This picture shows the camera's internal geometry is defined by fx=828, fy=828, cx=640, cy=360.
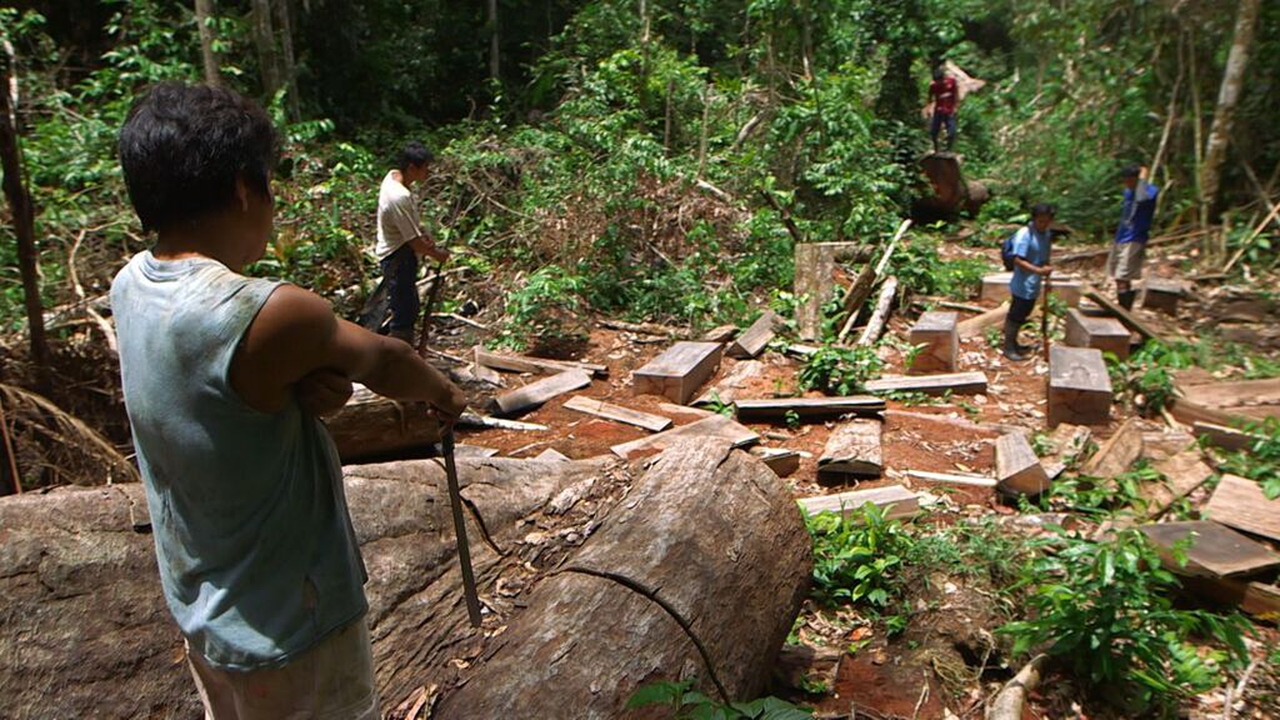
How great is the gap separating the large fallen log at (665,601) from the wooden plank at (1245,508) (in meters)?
2.48

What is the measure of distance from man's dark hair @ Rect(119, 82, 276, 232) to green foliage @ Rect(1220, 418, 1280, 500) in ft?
17.7

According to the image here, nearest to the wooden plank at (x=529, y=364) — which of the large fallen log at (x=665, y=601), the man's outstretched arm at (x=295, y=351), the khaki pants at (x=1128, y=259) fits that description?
the large fallen log at (x=665, y=601)

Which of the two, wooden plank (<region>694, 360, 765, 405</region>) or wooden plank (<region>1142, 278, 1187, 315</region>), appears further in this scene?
wooden plank (<region>1142, 278, 1187, 315</region>)

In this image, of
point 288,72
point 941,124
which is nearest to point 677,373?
point 288,72

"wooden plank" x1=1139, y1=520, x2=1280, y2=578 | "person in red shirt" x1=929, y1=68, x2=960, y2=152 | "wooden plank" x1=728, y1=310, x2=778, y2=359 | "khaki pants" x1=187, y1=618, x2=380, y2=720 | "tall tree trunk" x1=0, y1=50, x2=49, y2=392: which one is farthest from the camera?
"person in red shirt" x1=929, y1=68, x2=960, y2=152

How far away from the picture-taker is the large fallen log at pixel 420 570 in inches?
95.3

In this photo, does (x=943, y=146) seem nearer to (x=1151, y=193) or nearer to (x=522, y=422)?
(x=1151, y=193)

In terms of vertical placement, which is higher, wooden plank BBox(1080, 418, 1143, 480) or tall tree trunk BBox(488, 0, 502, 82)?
tall tree trunk BBox(488, 0, 502, 82)

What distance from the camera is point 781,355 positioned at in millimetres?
7754

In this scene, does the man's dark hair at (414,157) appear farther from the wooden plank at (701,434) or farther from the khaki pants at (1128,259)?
the khaki pants at (1128,259)

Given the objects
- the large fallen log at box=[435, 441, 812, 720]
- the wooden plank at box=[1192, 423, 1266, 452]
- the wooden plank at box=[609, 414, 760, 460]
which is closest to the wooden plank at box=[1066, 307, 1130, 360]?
the wooden plank at box=[1192, 423, 1266, 452]

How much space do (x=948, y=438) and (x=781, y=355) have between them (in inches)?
81.5

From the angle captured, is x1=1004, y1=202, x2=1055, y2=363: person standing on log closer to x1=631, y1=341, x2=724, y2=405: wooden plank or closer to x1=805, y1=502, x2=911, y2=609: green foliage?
x1=631, y1=341, x2=724, y2=405: wooden plank

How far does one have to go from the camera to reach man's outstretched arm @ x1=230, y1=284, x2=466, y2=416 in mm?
1382
